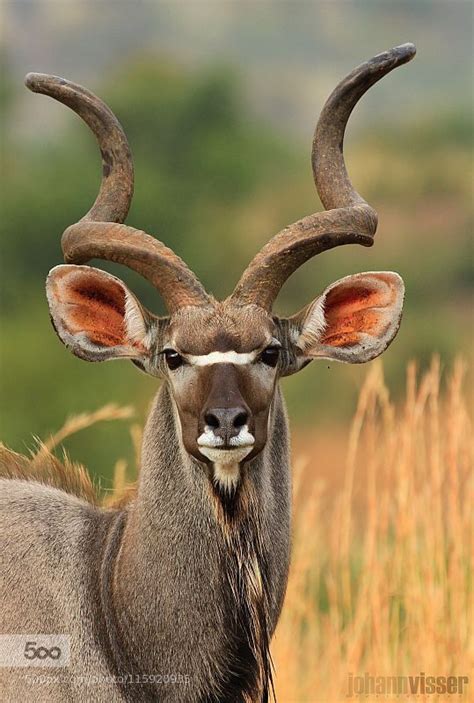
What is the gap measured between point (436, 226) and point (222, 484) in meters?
56.7

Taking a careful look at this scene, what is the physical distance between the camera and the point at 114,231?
6.07 meters

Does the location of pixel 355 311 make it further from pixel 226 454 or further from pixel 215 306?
pixel 226 454

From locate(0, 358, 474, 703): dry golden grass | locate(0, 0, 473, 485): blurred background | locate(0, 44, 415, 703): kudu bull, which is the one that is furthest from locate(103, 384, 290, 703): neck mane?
locate(0, 0, 473, 485): blurred background

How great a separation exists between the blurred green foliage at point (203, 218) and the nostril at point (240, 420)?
62.8 ft

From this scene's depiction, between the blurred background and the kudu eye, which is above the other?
the blurred background

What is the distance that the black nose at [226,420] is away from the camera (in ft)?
17.8

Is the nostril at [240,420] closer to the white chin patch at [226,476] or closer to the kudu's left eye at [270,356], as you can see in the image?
the white chin patch at [226,476]

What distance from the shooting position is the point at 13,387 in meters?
28.2

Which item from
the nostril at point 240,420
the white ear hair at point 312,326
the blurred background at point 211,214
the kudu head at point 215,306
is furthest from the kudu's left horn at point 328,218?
the blurred background at point 211,214

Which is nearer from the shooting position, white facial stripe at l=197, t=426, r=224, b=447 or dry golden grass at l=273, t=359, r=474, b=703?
white facial stripe at l=197, t=426, r=224, b=447

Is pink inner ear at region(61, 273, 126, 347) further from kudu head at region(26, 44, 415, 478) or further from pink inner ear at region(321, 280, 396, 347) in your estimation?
pink inner ear at region(321, 280, 396, 347)

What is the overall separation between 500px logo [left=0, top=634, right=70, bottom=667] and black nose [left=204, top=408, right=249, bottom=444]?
1082mm

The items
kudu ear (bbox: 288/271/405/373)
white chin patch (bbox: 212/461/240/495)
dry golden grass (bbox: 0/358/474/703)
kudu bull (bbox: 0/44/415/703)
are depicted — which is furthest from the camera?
dry golden grass (bbox: 0/358/474/703)

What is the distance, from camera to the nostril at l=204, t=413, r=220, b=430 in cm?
545
